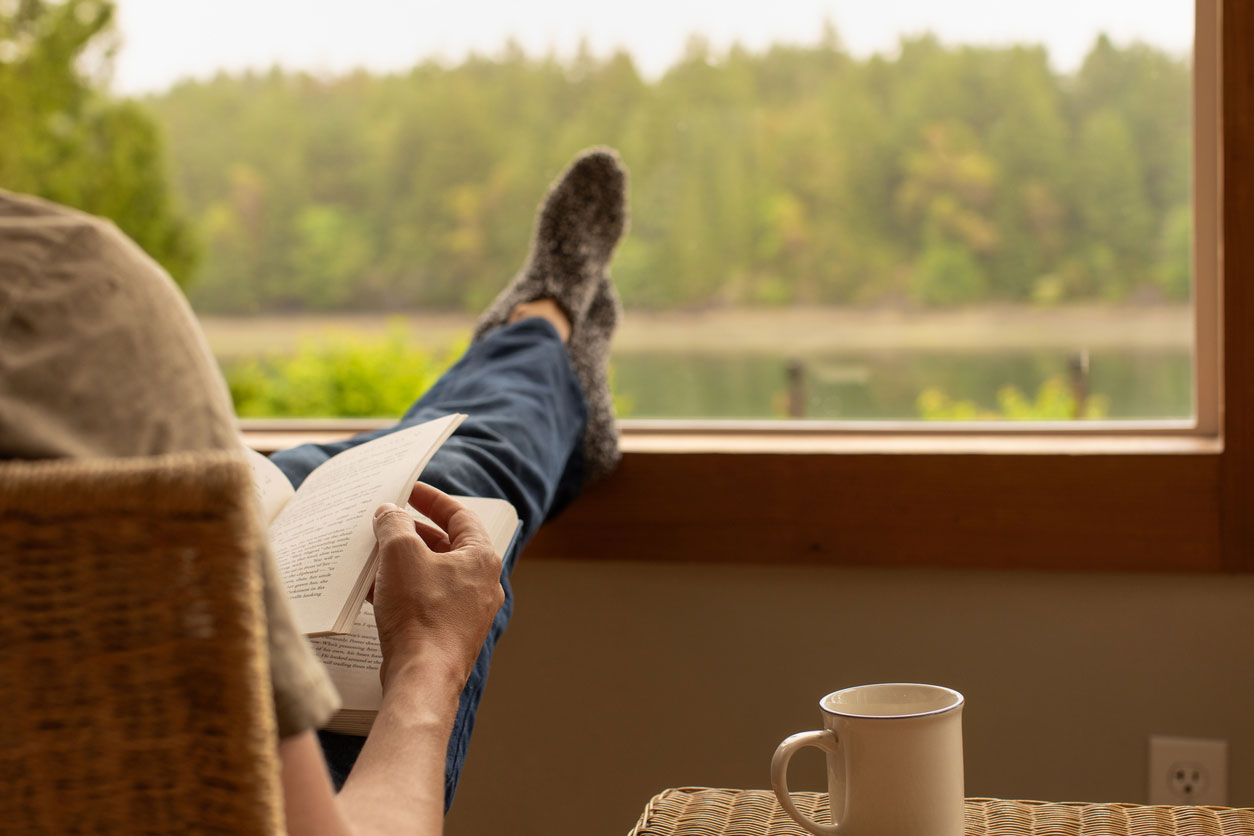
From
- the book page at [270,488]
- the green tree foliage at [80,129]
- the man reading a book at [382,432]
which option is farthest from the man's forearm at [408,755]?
the green tree foliage at [80,129]

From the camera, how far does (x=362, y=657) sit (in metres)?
0.70

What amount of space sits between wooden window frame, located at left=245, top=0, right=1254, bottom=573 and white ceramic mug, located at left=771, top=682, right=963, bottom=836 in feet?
1.56

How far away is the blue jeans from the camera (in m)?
0.87

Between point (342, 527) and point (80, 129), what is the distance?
3.58 feet

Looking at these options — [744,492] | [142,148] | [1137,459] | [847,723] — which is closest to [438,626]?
[847,723]

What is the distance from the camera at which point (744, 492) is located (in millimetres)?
1100

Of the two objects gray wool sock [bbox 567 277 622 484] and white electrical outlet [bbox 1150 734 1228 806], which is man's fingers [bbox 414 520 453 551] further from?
white electrical outlet [bbox 1150 734 1228 806]

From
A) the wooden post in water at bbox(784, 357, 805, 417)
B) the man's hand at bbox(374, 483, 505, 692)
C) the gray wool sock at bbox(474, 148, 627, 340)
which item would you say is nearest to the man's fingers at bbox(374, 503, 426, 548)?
the man's hand at bbox(374, 483, 505, 692)

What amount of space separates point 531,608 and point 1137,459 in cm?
61

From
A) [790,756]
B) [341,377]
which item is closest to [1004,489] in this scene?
[790,756]

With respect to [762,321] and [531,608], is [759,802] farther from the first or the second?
[762,321]

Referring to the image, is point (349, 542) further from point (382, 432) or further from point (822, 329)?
point (822, 329)

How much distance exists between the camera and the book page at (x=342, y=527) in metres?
0.60

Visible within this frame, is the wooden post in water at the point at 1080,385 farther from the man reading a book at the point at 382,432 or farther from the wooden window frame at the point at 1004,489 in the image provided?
the man reading a book at the point at 382,432
